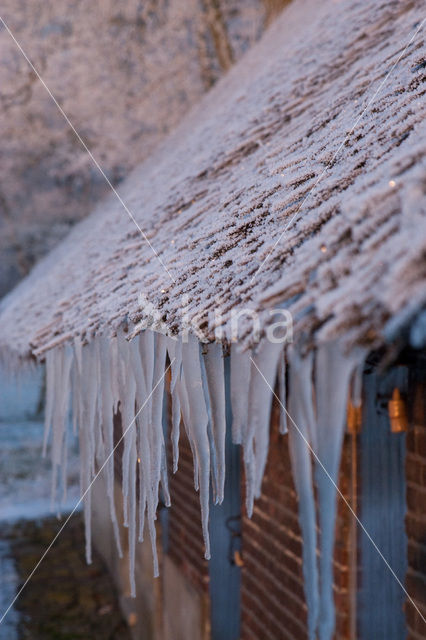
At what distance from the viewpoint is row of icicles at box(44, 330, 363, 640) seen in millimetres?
1386

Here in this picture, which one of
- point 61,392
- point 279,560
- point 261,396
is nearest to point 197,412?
point 261,396

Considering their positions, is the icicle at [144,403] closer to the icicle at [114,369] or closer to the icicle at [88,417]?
the icicle at [114,369]

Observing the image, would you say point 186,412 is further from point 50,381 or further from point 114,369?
point 50,381

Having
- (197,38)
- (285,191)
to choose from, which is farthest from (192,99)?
(285,191)

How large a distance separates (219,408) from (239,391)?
148 millimetres

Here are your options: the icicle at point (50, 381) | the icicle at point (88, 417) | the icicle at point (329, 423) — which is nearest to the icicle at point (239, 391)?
the icicle at point (329, 423)

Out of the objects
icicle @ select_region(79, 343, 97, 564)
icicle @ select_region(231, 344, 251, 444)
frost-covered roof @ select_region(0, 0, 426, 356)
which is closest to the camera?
frost-covered roof @ select_region(0, 0, 426, 356)

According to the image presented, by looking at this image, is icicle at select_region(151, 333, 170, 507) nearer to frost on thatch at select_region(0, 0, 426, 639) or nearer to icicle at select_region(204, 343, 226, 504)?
frost on thatch at select_region(0, 0, 426, 639)

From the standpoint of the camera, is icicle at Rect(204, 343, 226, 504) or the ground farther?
the ground

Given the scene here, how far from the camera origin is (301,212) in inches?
77.6

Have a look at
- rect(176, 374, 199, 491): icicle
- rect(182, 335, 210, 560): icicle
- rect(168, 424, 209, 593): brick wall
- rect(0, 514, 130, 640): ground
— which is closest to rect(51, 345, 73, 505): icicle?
rect(176, 374, 199, 491): icicle

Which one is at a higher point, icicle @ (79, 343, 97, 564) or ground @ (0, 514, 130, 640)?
icicle @ (79, 343, 97, 564)

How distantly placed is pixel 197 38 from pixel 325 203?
47.5ft

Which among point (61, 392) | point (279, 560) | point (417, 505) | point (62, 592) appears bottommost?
point (62, 592)
